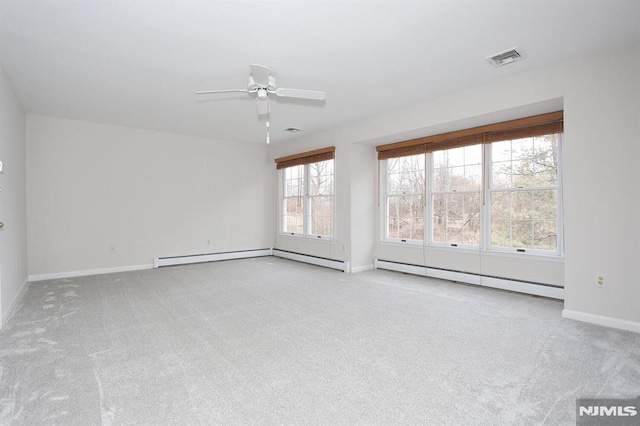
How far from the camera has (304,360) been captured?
244cm

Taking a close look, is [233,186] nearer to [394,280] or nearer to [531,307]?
[394,280]

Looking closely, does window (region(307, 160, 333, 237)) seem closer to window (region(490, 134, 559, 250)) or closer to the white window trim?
the white window trim

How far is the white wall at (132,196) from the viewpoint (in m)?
5.24

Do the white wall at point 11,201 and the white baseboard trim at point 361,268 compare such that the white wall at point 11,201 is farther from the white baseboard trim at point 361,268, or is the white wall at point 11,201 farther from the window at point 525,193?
the window at point 525,193

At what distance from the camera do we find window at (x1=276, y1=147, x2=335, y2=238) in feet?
21.5

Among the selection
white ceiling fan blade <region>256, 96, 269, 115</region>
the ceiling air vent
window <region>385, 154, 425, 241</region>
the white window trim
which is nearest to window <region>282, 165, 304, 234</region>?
the white window trim

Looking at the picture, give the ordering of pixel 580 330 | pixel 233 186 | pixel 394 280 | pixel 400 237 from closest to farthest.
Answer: pixel 580 330, pixel 394 280, pixel 400 237, pixel 233 186

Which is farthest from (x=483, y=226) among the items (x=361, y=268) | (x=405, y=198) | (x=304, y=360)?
(x=304, y=360)

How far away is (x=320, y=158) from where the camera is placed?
254 inches

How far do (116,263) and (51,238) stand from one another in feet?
3.35

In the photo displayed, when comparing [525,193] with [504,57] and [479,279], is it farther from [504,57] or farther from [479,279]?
[504,57]

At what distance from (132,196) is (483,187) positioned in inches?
232

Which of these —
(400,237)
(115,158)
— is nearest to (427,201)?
(400,237)

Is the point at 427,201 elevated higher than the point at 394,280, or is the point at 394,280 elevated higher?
the point at 427,201
